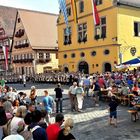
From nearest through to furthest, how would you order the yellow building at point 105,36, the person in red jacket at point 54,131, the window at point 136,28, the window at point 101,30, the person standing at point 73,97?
the person in red jacket at point 54,131, the person standing at point 73,97, the yellow building at point 105,36, the window at point 101,30, the window at point 136,28

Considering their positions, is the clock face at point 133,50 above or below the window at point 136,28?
below

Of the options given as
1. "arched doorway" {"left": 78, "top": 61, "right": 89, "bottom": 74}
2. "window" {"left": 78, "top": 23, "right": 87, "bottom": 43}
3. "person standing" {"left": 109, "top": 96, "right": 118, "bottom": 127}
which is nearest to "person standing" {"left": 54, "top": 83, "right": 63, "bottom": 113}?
"person standing" {"left": 109, "top": 96, "right": 118, "bottom": 127}

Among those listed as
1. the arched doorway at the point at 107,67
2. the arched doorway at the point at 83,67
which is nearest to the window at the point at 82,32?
the arched doorway at the point at 83,67

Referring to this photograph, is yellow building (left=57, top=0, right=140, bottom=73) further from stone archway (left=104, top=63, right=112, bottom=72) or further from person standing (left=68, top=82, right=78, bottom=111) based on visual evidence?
person standing (left=68, top=82, right=78, bottom=111)

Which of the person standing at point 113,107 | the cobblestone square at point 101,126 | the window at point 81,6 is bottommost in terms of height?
the cobblestone square at point 101,126

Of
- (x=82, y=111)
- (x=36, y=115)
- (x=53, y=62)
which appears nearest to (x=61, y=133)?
(x=36, y=115)

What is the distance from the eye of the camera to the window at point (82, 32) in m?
37.6

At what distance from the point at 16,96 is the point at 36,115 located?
7.14 metres

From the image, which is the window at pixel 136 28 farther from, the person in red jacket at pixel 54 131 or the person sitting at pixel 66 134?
the person sitting at pixel 66 134

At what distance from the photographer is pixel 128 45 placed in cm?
3431

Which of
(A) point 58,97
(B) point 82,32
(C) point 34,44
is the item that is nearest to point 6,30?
Answer: (C) point 34,44

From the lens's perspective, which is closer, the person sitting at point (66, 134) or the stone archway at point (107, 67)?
the person sitting at point (66, 134)

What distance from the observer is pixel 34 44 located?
50312mm

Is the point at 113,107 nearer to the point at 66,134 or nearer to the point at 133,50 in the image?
the point at 66,134
